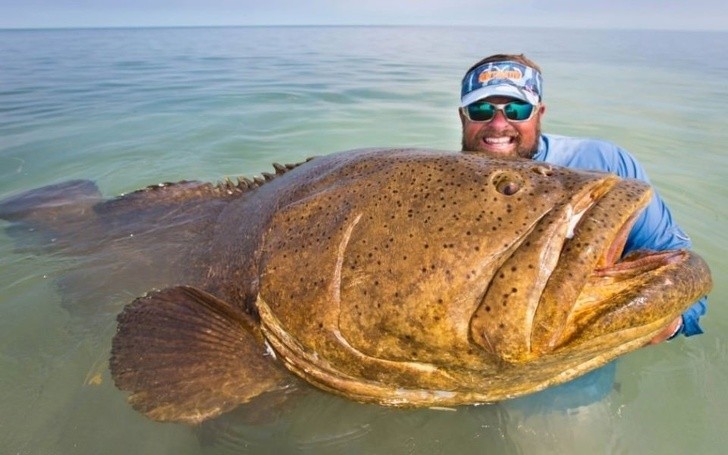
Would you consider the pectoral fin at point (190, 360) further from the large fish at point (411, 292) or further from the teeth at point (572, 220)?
the teeth at point (572, 220)

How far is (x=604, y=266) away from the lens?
177 cm

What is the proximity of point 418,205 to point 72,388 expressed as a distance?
96.1 inches

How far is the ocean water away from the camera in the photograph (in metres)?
2.67

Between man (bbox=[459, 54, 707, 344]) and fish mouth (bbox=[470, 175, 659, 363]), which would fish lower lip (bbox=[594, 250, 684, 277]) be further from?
man (bbox=[459, 54, 707, 344])

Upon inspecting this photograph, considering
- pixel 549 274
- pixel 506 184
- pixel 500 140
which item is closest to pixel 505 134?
pixel 500 140

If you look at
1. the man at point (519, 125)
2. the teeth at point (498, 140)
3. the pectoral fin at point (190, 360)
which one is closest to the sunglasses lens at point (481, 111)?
the man at point (519, 125)

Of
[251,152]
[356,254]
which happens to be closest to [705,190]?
[356,254]

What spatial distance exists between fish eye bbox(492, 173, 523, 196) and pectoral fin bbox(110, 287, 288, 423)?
128 centimetres

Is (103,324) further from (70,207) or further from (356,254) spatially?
(356,254)

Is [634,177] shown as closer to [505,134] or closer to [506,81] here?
[505,134]

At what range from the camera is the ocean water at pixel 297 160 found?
2668mm

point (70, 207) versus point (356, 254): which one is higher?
point (356, 254)

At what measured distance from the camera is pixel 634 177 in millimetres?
3121

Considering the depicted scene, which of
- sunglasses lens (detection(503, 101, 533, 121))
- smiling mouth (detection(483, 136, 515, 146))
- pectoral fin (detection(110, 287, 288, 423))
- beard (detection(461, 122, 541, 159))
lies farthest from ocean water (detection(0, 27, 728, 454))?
sunglasses lens (detection(503, 101, 533, 121))
